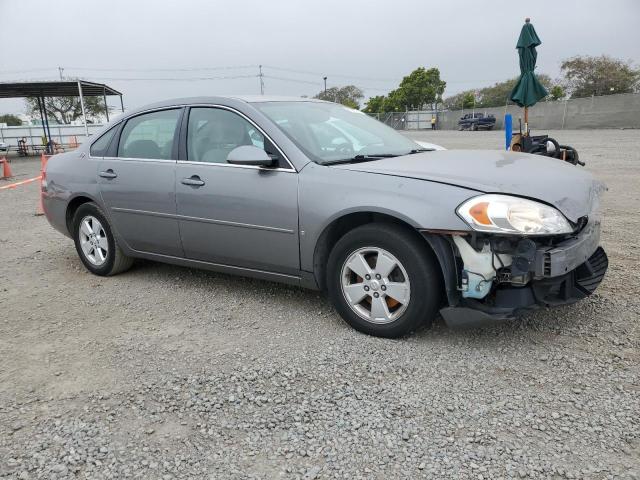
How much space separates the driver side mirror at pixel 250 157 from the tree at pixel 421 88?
66545 millimetres

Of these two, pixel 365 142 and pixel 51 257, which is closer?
pixel 365 142

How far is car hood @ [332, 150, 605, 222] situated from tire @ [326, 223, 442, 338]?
406 mm

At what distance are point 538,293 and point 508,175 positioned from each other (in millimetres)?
735

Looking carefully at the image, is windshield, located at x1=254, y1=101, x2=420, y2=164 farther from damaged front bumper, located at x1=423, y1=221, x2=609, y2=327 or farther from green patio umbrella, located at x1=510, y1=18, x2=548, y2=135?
green patio umbrella, located at x1=510, y1=18, x2=548, y2=135

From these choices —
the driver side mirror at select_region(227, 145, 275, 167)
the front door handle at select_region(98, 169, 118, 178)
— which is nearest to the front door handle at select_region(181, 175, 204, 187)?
the driver side mirror at select_region(227, 145, 275, 167)

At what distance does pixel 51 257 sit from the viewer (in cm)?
580

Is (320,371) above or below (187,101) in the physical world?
below

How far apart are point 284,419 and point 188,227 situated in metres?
2.03

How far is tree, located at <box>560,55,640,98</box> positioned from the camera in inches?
1907

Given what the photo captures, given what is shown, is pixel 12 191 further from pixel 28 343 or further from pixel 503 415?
pixel 503 415

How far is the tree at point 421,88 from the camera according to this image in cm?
6644

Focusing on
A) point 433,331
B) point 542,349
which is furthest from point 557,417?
point 433,331

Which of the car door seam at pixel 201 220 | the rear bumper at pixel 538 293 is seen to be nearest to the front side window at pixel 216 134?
the car door seam at pixel 201 220

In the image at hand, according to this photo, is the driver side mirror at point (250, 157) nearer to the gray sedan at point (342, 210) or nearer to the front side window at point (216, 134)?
the gray sedan at point (342, 210)
